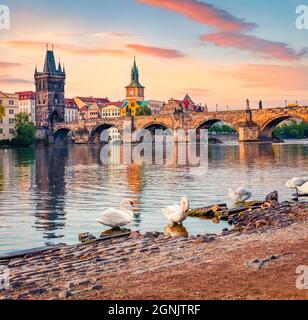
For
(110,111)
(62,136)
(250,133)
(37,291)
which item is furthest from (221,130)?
(37,291)

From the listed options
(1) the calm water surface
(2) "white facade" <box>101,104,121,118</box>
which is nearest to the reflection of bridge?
(2) "white facade" <box>101,104,121,118</box>

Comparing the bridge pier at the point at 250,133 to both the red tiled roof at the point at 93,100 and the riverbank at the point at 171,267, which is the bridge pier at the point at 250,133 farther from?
the red tiled roof at the point at 93,100

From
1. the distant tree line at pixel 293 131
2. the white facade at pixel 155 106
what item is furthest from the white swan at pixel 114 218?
the white facade at pixel 155 106

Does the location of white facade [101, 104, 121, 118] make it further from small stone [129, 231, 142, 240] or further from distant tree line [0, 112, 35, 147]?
small stone [129, 231, 142, 240]

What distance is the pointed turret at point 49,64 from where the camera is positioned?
129250 millimetres

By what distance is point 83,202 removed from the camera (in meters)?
18.9

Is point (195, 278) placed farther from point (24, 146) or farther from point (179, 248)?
point (24, 146)

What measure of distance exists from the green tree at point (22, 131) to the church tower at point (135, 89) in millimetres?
94272

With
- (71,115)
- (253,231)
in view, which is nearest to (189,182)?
(253,231)

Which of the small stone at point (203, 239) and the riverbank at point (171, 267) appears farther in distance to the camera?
the small stone at point (203, 239)

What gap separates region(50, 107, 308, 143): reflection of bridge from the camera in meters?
85.6

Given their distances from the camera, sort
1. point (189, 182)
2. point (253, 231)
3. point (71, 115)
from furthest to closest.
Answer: point (71, 115)
point (189, 182)
point (253, 231)

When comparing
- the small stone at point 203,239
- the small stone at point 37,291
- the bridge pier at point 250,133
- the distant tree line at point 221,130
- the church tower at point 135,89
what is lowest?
the small stone at point 37,291

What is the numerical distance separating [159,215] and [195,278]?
839cm
